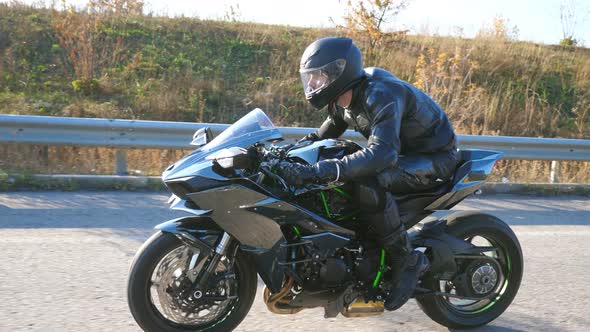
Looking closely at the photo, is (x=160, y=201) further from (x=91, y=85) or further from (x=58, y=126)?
(x=91, y=85)

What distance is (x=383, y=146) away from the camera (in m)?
3.18

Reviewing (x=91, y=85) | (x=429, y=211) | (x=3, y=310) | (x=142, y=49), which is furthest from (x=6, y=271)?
(x=142, y=49)

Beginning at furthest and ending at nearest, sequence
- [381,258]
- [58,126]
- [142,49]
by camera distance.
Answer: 1. [142,49]
2. [58,126]
3. [381,258]

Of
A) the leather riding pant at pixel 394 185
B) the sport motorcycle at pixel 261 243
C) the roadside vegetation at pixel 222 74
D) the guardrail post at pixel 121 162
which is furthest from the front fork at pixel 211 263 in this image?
the roadside vegetation at pixel 222 74

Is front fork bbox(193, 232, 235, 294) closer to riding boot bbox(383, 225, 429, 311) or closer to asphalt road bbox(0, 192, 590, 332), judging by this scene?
asphalt road bbox(0, 192, 590, 332)

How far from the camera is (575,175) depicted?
930 centimetres

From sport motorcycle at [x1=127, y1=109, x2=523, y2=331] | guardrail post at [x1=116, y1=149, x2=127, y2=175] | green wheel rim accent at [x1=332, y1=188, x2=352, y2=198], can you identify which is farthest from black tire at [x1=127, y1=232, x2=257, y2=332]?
guardrail post at [x1=116, y1=149, x2=127, y2=175]

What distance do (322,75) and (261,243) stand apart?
93cm

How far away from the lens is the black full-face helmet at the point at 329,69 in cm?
324

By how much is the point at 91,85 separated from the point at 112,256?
7.54m

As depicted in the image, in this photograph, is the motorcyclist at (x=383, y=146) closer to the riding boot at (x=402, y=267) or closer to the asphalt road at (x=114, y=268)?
the riding boot at (x=402, y=267)

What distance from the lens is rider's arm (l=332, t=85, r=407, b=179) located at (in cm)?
313

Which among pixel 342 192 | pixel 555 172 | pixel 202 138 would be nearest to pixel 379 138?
pixel 342 192

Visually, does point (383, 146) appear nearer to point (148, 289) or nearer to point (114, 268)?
point (148, 289)
